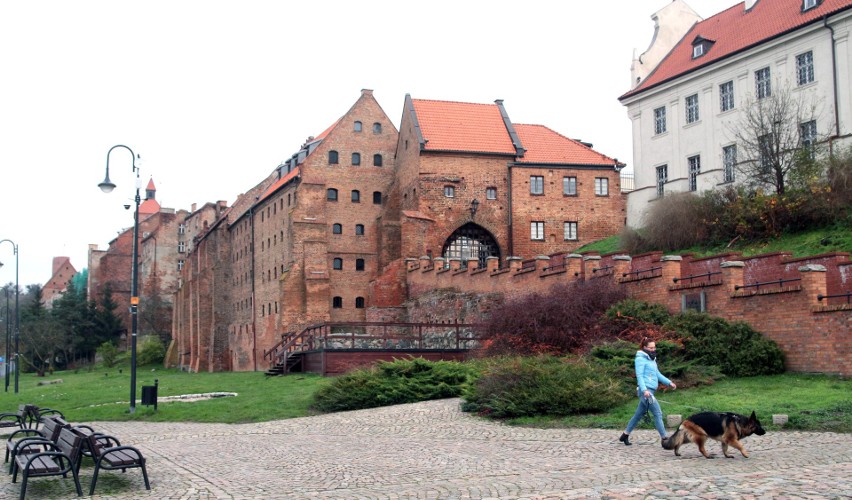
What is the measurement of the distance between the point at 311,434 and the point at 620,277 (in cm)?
1185

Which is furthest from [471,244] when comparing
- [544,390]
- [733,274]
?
[544,390]

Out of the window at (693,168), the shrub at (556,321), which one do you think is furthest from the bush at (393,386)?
the window at (693,168)

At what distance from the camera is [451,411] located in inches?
794

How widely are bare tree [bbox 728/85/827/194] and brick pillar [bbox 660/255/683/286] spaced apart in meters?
8.21

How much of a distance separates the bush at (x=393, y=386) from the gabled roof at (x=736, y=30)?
23281mm

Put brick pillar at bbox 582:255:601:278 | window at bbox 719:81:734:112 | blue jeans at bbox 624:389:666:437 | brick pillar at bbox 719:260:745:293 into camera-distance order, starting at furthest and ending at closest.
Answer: window at bbox 719:81:734:112
brick pillar at bbox 582:255:601:278
brick pillar at bbox 719:260:745:293
blue jeans at bbox 624:389:666:437

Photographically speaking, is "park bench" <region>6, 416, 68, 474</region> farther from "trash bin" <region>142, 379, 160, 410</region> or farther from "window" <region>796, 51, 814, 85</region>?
"window" <region>796, 51, 814, 85</region>

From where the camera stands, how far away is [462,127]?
53531 millimetres

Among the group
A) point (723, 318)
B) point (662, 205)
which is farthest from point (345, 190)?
point (723, 318)

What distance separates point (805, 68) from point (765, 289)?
19788 mm

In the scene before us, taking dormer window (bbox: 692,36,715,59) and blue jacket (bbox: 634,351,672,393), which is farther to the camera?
dormer window (bbox: 692,36,715,59)

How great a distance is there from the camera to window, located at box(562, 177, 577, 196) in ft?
170

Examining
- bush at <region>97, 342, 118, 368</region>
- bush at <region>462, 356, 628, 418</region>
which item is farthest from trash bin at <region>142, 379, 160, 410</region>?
bush at <region>97, 342, 118, 368</region>

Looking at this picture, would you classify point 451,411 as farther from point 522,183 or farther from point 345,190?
point 345,190
